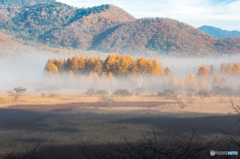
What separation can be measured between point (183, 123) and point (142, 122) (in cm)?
503

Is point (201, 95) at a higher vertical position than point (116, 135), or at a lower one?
lower

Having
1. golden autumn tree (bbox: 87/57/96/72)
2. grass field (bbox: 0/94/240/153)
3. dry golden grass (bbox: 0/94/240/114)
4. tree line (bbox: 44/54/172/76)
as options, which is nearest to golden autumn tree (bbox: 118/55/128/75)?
tree line (bbox: 44/54/172/76)

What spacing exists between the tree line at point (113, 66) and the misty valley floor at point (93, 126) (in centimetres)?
4155

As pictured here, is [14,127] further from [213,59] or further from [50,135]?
[213,59]

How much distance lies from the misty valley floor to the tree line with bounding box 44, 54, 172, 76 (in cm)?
4155

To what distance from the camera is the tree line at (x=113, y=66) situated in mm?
74312

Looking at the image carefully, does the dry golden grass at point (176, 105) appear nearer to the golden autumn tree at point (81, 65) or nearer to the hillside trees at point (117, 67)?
the hillside trees at point (117, 67)

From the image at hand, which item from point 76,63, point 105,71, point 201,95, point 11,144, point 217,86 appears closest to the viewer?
point 11,144

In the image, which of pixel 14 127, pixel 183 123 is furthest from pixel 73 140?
pixel 183 123

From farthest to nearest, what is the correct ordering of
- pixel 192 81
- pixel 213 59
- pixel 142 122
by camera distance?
pixel 213 59 < pixel 192 81 < pixel 142 122

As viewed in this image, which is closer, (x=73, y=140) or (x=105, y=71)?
(x=73, y=140)

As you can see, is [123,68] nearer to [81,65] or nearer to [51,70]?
[81,65]

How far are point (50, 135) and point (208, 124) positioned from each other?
59.6 ft

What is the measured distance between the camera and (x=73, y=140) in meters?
20.1
